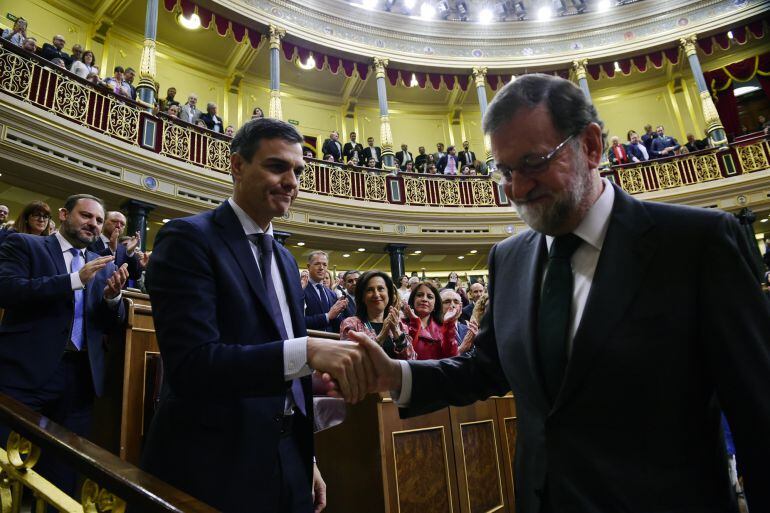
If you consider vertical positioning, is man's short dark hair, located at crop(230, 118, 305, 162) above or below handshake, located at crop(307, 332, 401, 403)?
above

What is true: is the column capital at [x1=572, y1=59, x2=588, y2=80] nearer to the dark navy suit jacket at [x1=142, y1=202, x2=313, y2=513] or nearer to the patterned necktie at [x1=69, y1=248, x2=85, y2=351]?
the patterned necktie at [x1=69, y1=248, x2=85, y2=351]

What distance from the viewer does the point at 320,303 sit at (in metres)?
4.41

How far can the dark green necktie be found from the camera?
1028 mm

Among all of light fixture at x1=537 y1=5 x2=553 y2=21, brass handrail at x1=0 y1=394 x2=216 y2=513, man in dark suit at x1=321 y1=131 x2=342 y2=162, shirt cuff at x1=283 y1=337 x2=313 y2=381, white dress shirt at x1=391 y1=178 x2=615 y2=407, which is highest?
light fixture at x1=537 y1=5 x2=553 y2=21

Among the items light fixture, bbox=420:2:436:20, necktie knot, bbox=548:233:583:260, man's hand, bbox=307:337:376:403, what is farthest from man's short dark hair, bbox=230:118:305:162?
light fixture, bbox=420:2:436:20

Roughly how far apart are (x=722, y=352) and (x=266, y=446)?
3.26 ft

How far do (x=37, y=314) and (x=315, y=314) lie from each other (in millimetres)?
2278

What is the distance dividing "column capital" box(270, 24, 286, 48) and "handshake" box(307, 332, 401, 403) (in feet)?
32.4

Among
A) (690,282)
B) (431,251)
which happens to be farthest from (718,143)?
(690,282)

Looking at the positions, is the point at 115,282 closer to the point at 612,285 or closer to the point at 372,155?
the point at 612,285

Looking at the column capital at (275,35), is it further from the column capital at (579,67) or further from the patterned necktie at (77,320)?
the patterned necktie at (77,320)

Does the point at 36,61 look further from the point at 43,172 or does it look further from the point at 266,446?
the point at 266,446

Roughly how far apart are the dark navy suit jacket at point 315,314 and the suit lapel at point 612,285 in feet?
10.3

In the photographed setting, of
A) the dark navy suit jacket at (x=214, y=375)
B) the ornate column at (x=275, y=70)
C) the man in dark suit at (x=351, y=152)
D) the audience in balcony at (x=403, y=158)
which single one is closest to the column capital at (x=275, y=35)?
the ornate column at (x=275, y=70)
